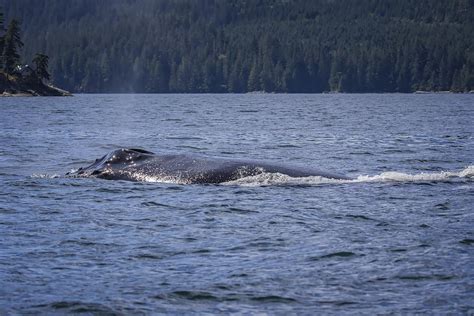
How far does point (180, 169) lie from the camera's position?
20.7 meters

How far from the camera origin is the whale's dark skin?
66.4ft

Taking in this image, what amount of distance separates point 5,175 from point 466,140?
24.0 meters

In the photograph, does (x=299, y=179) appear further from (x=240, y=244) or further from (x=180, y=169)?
(x=240, y=244)

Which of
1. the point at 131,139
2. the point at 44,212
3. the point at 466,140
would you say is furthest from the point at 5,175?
the point at 466,140

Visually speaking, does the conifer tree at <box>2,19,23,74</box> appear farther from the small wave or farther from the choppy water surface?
the small wave

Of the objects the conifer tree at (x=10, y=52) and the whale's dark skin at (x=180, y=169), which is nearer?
the whale's dark skin at (x=180, y=169)

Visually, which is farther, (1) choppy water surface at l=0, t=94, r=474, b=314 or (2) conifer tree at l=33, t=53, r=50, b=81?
(2) conifer tree at l=33, t=53, r=50, b=81

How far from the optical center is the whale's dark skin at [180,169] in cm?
2025

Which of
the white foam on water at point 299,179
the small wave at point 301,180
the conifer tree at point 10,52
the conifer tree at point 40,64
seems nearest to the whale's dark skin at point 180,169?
the white foam on water at point 299,179

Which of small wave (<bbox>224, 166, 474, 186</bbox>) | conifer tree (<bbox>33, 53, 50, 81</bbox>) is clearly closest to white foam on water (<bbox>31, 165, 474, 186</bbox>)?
small wave (<bbox>224, 166, 474, 186</bbox>)

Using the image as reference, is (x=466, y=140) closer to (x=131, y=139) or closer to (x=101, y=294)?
(x=131, y=139)

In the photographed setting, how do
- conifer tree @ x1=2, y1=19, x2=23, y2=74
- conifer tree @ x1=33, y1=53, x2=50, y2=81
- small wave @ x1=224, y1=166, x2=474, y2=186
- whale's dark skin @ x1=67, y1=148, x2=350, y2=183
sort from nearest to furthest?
1. small wave @ x1=224, y1=166, x2=474, y2=186
2. whale's dark skin @ x1=67, y1=148, x2=350, y2=183
3. conifer tree @ x1=2, y1=19, x2=23, y2=74
4. conifer tree @ x1=33, y1=53, x2=50, y2=81

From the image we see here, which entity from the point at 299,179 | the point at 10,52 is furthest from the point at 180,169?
the point at 10,52

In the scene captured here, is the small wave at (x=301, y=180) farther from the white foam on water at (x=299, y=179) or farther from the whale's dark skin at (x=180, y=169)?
the whale's dark skin at (x=180, y=169)
